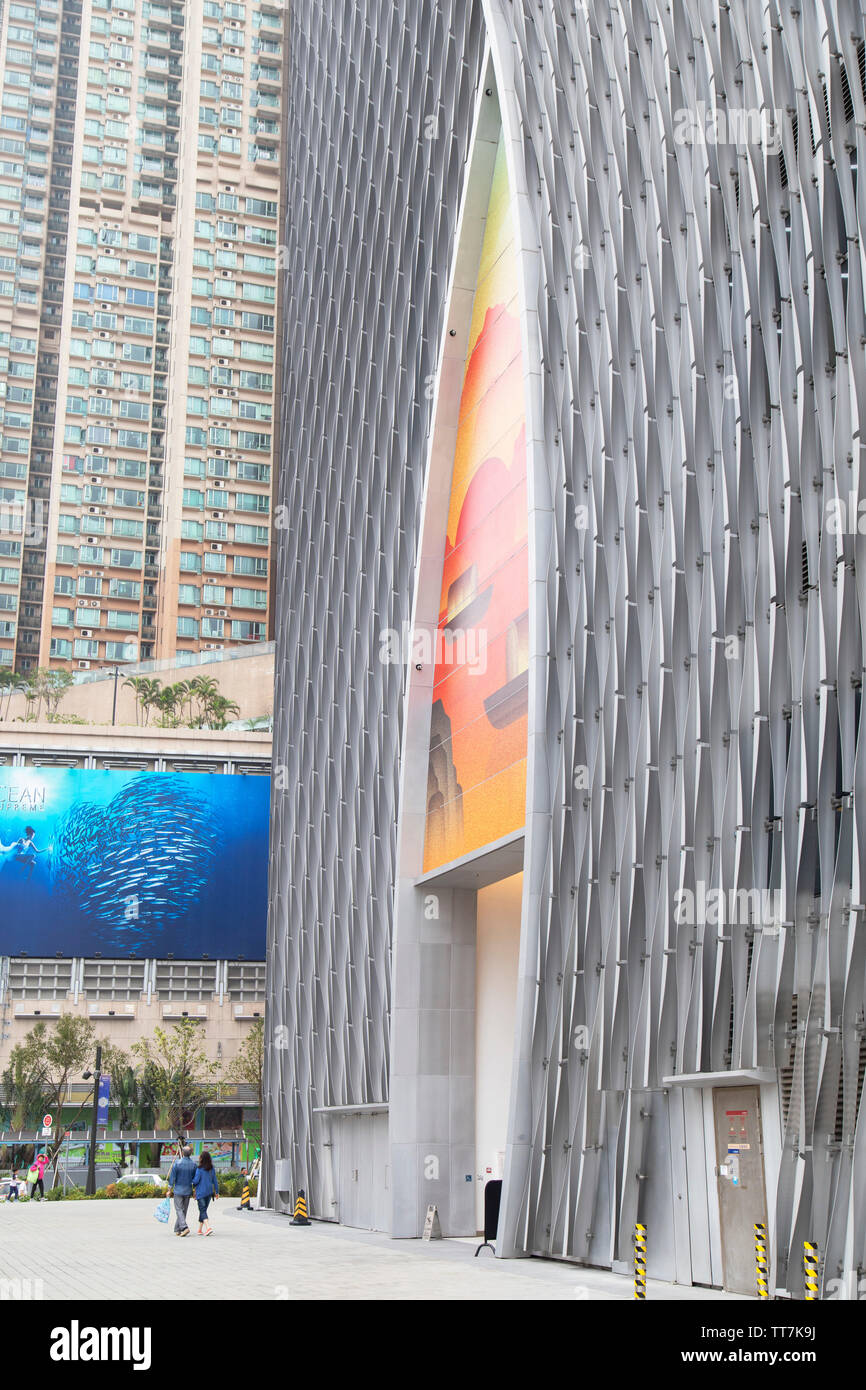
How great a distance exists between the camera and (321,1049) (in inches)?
1287

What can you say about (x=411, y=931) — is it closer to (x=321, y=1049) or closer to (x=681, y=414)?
(x=321, y=1049)

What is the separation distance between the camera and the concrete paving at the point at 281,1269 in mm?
15094

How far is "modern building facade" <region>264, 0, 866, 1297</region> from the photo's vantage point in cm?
1497

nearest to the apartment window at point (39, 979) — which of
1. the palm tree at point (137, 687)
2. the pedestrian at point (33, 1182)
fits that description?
the palm tree at point (137, 687)

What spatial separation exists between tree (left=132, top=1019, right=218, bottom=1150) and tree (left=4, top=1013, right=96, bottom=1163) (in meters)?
3.72

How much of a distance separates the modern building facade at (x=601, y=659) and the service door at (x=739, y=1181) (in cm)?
7

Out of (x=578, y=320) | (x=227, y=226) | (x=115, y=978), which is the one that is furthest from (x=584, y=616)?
(x=227, y=226)

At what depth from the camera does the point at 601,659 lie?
20062mm

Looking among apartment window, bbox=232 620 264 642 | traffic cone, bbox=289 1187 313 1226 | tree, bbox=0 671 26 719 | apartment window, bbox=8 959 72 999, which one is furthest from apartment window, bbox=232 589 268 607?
traffic cone, bbox=289 1187 313 1226

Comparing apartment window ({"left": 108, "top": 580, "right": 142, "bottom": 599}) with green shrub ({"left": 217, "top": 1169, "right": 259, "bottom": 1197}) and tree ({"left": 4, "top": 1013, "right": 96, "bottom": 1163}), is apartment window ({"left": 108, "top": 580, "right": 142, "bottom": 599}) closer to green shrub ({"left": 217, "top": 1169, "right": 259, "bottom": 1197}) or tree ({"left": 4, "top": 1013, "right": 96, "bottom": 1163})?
tree ({"left": 4, "top": 1013, "right": 96, "bottom": 1163})

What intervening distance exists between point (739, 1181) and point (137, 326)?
351 ft

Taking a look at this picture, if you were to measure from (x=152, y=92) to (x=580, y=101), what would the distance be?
109 meters

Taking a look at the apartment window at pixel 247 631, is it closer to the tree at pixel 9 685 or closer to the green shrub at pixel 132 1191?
the tree at pixel 9 685
